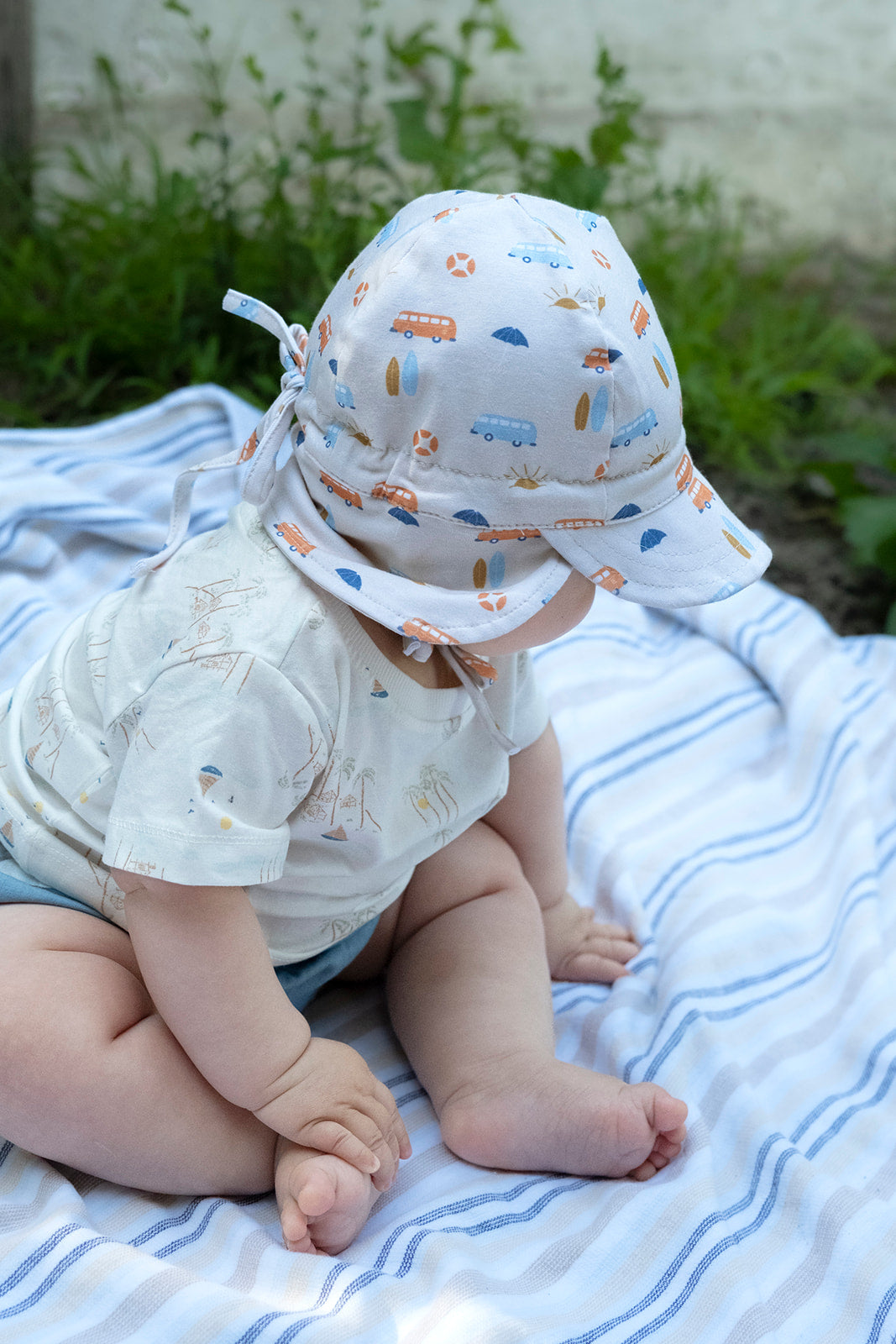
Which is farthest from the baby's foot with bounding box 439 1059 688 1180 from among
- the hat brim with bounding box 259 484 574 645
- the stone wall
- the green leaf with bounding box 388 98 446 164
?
the stone wall

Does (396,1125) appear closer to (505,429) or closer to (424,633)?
(424,633)

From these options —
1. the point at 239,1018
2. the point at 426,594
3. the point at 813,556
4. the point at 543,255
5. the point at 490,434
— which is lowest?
the point at 813,556

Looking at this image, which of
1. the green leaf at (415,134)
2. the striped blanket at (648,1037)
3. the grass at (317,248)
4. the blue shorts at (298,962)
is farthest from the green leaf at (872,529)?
the blue shorts at (298,962)

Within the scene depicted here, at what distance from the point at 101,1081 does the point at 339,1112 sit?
0.56 feet

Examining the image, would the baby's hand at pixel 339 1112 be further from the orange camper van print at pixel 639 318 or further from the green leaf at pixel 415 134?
the green leaf at pixel 415 134

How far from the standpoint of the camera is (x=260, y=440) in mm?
933

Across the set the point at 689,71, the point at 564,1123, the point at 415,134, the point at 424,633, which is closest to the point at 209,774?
the point at 424,633

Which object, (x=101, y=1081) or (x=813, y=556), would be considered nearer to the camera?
(x=101, y=1081)

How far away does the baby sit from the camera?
0.82m

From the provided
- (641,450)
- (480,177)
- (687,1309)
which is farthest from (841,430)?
(687,1309)

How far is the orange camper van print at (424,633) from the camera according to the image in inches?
32.2

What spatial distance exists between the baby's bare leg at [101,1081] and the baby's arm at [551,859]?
39 cm

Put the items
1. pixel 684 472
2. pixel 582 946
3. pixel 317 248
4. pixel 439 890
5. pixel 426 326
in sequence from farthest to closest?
pixel 317 248 → pixel 582 946 → pixel 439 890 → pixel 684 472 → pixel 426 326

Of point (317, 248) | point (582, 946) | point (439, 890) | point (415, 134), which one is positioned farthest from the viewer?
point (415, 134)
